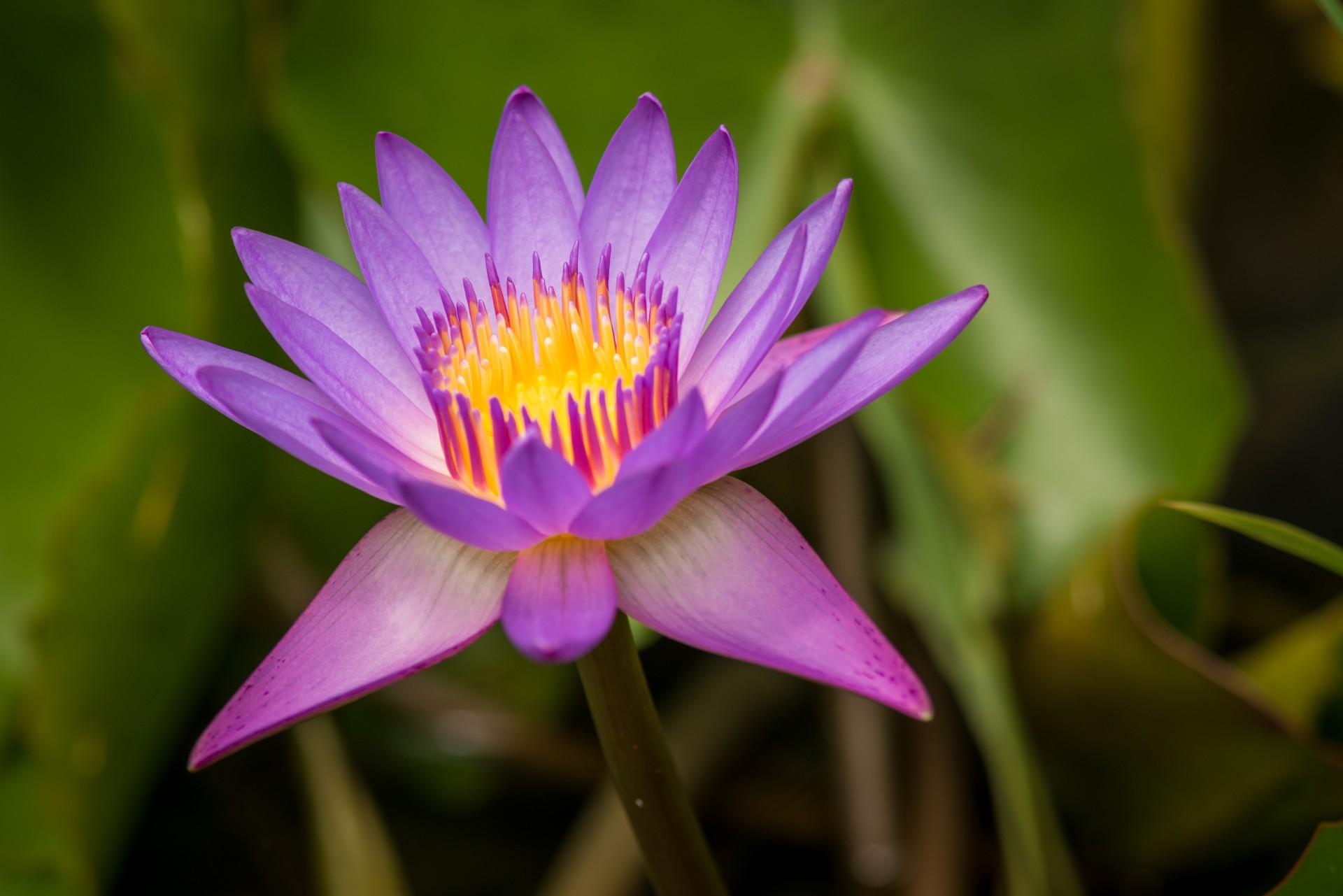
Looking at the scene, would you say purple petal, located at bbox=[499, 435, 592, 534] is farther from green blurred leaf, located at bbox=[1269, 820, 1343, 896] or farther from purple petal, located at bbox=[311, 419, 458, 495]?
green blurred leaf, located at bbox=[1269, 820, 1343, 896]

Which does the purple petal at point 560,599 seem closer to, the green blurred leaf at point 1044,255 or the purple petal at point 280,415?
the purple petal at point 280,415

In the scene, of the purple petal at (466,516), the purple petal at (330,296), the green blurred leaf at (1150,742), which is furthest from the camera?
the green blurred leaf at (1150,742)

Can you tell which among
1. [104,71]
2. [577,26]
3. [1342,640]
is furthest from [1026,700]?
[104,71]

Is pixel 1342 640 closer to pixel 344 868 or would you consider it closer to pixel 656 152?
pixel 656 152

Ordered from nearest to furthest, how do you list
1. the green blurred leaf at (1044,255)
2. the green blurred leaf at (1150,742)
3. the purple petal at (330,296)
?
the purple petal at (330,296)
the green blurred leaf at (1150,742)
the green blurred leaf at (1044,255)

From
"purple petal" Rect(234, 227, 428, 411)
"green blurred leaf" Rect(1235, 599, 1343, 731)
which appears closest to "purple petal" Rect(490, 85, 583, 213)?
"purple petal" Rect(234, 227, 428, 411)

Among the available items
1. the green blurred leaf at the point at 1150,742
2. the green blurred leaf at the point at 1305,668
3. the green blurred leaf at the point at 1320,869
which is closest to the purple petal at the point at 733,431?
the green blurred leaf at the point at 1320,869

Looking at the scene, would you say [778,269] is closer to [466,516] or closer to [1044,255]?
[466,516]
